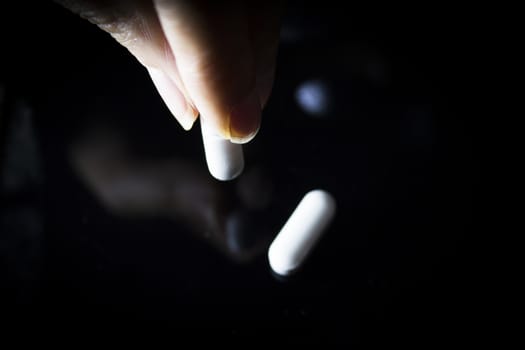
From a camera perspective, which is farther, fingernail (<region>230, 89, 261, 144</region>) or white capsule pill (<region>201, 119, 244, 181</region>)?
white capsule pill (<region>201, 119, 244, 181</region>)

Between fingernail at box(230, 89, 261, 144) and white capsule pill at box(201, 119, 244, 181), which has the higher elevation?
fingernail at box(230, 89, 261, 144)

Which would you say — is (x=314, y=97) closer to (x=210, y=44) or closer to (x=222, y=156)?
(x=222, y=156)

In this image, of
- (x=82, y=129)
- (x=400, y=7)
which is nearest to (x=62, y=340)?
(x=82, y=129)

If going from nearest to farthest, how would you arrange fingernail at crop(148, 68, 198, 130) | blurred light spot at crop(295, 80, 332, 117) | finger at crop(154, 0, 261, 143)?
finger at crop(154, 0, 261, 143)
fingernail at crop(148, 68, 198, 130)
blurred light spot at crop(295, 80, 332, 117)

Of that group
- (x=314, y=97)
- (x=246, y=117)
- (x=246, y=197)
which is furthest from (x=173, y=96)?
(x=314, y=97)

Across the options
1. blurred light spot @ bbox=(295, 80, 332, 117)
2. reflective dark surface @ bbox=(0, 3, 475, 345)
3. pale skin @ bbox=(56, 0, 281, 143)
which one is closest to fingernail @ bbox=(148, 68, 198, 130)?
pale skin @ bbox=(56, 0, 281, 143)

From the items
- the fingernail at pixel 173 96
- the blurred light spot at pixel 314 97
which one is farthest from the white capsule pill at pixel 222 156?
the blurred light spot at pixel 314 97

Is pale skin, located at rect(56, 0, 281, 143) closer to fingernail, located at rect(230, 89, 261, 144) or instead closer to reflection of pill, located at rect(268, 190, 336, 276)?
fingernail, located at rect(230, 89, 261, 144)

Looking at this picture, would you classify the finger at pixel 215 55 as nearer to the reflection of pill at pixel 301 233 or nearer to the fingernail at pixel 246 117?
the fingernail at pixel 246 117
